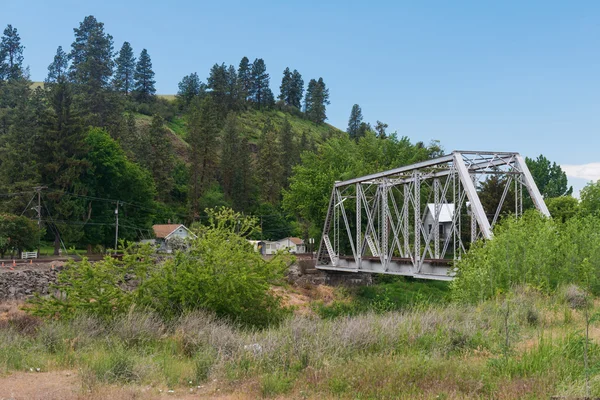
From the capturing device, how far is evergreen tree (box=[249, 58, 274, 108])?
16038 cm

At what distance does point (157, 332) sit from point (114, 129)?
81150mm

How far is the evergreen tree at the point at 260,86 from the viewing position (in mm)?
160375

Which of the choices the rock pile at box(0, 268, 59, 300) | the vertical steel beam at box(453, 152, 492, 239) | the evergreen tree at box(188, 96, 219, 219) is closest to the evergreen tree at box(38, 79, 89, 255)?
the rock pile at box(0, 268, 59, 300)

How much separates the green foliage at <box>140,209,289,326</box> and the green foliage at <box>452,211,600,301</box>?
5.99m

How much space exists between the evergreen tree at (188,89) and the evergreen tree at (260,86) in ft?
48.2

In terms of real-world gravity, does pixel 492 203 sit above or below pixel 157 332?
above

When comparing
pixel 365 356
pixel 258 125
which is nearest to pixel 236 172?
pixel 258 125

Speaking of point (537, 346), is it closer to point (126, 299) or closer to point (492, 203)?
point (126, 299)

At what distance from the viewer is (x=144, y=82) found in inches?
5625

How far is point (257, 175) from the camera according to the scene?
9925cm

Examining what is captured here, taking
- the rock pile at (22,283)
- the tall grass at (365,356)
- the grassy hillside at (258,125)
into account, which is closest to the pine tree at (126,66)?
the grassy hillside at (258,125)

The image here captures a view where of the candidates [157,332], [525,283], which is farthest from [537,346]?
[157,332]

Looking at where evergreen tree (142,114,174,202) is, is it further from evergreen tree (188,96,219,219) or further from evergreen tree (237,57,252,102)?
evergreen tree (237,57,252,102)

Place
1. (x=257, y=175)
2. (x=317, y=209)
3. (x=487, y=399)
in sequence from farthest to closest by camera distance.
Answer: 1. (x=257, y=175)
2. (x=317, y=209)
3. (x=487, y=399)
